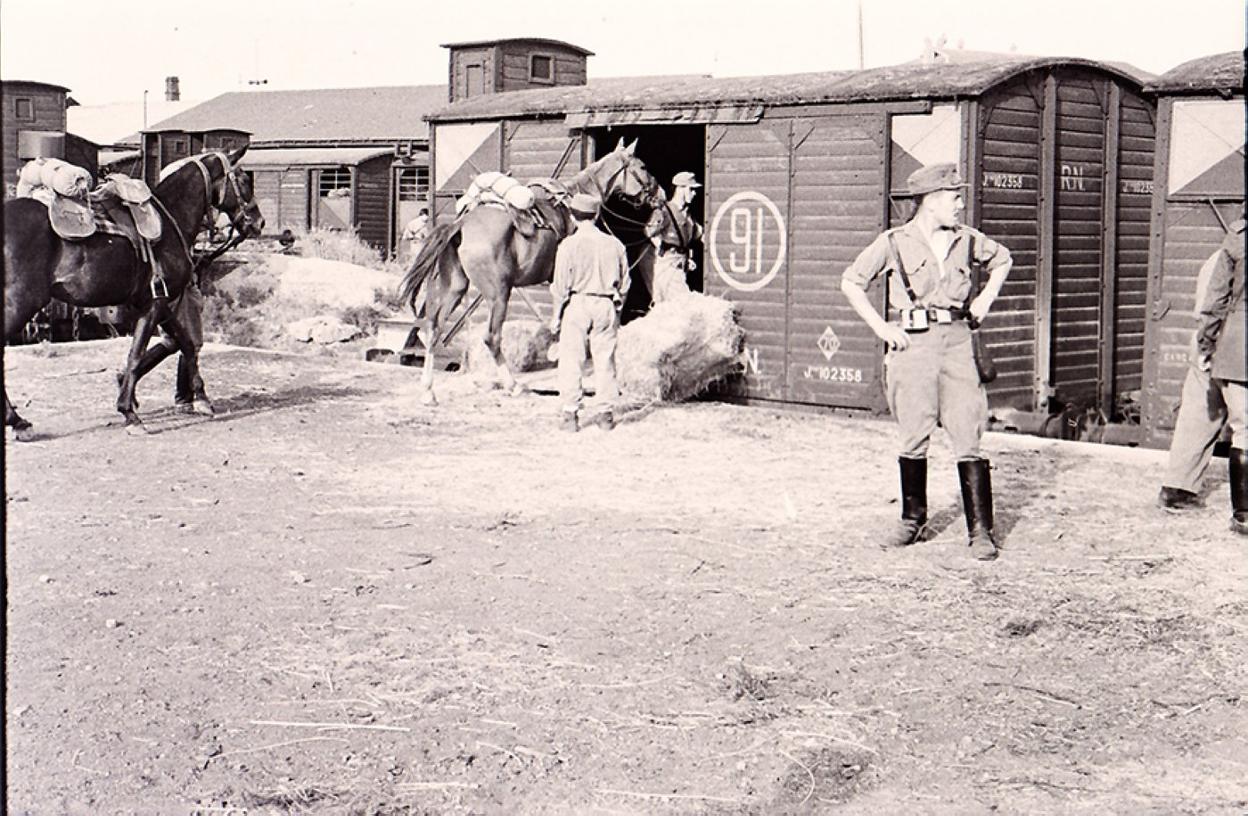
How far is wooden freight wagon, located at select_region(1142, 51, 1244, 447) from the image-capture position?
10953 mm

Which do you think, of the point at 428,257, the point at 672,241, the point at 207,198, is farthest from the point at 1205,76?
the point at 207,198

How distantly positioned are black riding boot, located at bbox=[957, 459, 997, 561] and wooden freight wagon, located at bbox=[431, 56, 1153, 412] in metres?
5.26

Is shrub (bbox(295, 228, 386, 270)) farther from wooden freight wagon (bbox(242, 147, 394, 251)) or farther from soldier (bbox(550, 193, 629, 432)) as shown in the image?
soldier (bbox(550, 193, 629, 432))

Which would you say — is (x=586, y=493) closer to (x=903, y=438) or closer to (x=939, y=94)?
(x=903, y=438)

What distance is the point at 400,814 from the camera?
418 centimetres

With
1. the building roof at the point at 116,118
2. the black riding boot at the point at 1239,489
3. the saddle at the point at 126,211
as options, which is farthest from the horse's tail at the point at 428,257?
the building roof at the point at 116,118

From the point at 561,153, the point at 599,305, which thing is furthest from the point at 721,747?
the point at 561,153

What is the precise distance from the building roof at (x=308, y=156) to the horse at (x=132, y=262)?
25718 millimetres

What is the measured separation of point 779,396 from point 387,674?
8.83m

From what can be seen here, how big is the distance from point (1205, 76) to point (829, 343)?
4022 mm

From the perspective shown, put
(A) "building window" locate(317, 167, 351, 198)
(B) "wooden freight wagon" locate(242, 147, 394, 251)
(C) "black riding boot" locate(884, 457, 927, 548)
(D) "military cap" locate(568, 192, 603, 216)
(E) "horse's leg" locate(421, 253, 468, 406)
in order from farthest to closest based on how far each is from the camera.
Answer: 1. (A) "building window" locate(317, 167, 351, 198)
2. (B) "wooden freight wagon" locate(242, 147, 394, 251)
3. (E) "horse's leg" locate(421, 253, 468, 406)
4. (D) "military cap" locate(568, 192, 603, 216)
5. (C) "black riding boot" locate(884, 457, 927, 548)

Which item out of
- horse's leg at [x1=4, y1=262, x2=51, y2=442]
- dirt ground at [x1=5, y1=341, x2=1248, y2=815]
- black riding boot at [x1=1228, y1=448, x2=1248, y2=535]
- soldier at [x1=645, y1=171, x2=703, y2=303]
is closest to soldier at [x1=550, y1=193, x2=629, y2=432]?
dirt ground at [x1=5, y1=341, x2=1248, y2=815]

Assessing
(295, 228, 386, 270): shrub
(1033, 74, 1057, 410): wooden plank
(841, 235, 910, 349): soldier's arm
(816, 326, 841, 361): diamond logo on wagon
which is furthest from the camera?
(295, 228, 386, 270): shrub

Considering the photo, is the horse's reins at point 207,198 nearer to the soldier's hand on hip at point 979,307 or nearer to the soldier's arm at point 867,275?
the soldier's arm at point 867,275
